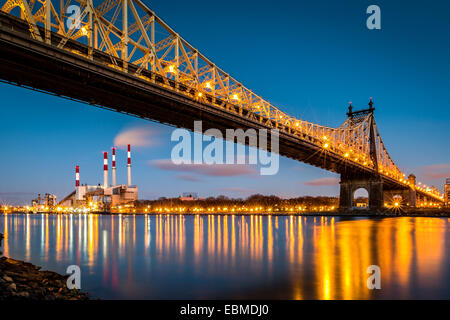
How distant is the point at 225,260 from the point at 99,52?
12121mm

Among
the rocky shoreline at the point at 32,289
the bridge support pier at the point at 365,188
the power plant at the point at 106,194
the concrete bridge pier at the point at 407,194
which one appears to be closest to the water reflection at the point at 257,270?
the rocky shoreline at the point at 32,289

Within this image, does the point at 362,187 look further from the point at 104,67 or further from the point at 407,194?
the point at 104,67

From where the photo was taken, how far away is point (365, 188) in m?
61.8

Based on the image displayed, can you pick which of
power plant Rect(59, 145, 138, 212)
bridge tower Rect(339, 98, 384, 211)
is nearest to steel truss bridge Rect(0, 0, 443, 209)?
bridge tower Rect(339, 98, 384, 211)

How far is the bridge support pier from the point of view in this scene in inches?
2341

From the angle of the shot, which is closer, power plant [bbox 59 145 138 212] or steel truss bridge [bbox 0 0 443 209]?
steel truss bridge [bbox 0 0 443 209]

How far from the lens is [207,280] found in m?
10.7

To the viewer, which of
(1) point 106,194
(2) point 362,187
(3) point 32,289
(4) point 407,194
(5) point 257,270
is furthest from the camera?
(1) point 106,194

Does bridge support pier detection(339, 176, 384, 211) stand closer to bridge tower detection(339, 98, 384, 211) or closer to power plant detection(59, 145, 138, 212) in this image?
bridge tower detection(339, 98, 384, 211)

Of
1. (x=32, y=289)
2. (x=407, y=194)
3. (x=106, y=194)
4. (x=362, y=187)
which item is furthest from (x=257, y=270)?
(x=106, y=194)

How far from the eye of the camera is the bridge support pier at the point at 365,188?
195 ft

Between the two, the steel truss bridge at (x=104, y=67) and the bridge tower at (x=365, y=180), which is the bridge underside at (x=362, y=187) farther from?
the steel truss bridge at (x=104, y=67)

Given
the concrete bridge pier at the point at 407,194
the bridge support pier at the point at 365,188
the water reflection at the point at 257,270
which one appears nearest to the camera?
the water reflection at the point at 257,270
